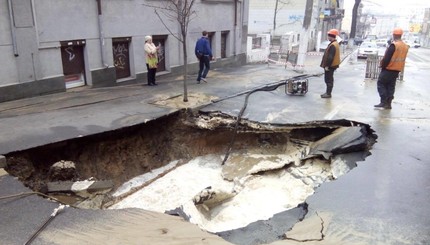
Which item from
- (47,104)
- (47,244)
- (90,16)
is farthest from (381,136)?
(90,16)

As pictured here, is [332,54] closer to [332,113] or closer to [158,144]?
[332,113]

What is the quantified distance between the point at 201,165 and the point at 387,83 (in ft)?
16.0

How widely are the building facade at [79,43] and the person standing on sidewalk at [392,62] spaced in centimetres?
784

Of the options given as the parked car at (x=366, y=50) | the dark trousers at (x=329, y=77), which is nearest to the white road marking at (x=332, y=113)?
the dark trousers at (x=329, y=77)

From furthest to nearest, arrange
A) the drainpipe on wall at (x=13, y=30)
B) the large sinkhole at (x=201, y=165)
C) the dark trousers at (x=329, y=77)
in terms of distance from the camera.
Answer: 1. the dark trousers at (x=329, y=77)
2. the drainpipe on wall at (x=13, y=30)
3. the large sinkhole at (x=201, y=165)

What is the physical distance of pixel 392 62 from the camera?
824 centimetres

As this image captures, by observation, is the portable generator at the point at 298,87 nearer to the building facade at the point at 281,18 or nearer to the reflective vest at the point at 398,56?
the reflective vest at the point at 398,56

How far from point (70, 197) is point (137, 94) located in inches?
217

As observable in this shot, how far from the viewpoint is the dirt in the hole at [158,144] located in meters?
6.16

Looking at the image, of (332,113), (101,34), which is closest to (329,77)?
(332,113)

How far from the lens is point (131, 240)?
344cm

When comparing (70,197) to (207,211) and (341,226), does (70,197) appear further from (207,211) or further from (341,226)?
(341,226)

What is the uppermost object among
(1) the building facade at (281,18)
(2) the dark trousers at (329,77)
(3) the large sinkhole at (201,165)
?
(1) the building facade at (281,18)

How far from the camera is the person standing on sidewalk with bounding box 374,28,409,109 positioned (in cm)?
813
